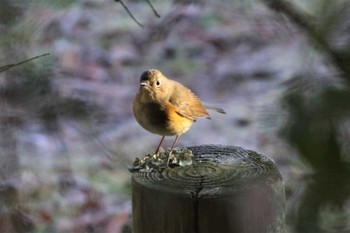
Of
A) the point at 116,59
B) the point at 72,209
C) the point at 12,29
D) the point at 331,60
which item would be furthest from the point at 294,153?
the point at 116,59

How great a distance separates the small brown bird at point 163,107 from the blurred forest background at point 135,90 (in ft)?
0.35

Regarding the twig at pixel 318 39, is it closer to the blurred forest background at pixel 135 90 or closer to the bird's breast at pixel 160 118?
the blurred forest background at pixel 135 90

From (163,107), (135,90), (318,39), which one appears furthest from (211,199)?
(135,90)

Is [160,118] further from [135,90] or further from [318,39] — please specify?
[135,90]

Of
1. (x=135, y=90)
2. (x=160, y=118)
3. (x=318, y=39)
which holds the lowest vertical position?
(x=135, y=90)

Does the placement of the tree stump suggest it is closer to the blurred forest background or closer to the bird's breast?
the blurred forest background

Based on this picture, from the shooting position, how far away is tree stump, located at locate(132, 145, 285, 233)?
3.99 ft

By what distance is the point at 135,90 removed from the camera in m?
4.07

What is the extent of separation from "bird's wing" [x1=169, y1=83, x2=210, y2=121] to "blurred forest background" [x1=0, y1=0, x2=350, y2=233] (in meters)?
0.13

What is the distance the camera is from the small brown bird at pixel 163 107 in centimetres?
171

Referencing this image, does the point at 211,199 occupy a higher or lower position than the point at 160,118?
higher

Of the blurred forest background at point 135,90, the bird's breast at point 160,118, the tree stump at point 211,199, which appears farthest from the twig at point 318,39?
the bird's breast at point 160,118

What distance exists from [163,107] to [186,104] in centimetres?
5

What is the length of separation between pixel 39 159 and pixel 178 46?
51.6 inches
